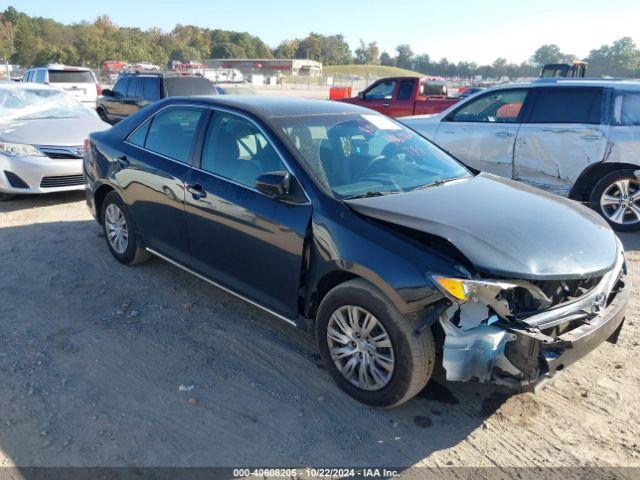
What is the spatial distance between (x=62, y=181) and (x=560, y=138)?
6589 mm

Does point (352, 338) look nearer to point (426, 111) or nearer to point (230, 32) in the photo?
point (426, 111)

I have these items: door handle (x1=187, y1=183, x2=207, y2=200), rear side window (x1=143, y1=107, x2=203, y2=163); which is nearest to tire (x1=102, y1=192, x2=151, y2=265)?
rear side window (x1=143, y1=107, x2=203, y2=163)

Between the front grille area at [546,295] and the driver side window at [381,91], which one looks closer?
the front grille area at [546,295]

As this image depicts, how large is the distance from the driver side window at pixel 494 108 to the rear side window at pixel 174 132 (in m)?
4.63

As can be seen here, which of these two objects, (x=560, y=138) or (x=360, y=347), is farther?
(x=560, y=138)

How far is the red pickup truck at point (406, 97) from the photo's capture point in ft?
41.3

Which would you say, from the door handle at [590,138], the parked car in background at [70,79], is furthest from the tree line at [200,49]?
the door handle at [590,138]

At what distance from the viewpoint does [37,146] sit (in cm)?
710

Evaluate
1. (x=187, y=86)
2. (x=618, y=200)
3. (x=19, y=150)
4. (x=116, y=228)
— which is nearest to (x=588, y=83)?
(x=618, y=200)

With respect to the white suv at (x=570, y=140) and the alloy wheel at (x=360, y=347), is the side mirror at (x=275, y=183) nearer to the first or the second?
the alloy wheel at (x=360, y=347)

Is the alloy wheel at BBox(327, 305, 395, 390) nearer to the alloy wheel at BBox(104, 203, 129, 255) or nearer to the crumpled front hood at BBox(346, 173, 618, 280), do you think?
the crumpled front hood at BBox(346, 173, 618, 280)

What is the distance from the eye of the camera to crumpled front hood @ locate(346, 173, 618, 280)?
2779 mm

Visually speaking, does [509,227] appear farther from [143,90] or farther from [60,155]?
[143,90]

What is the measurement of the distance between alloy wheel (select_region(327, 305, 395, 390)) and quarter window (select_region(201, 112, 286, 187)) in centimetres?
109
